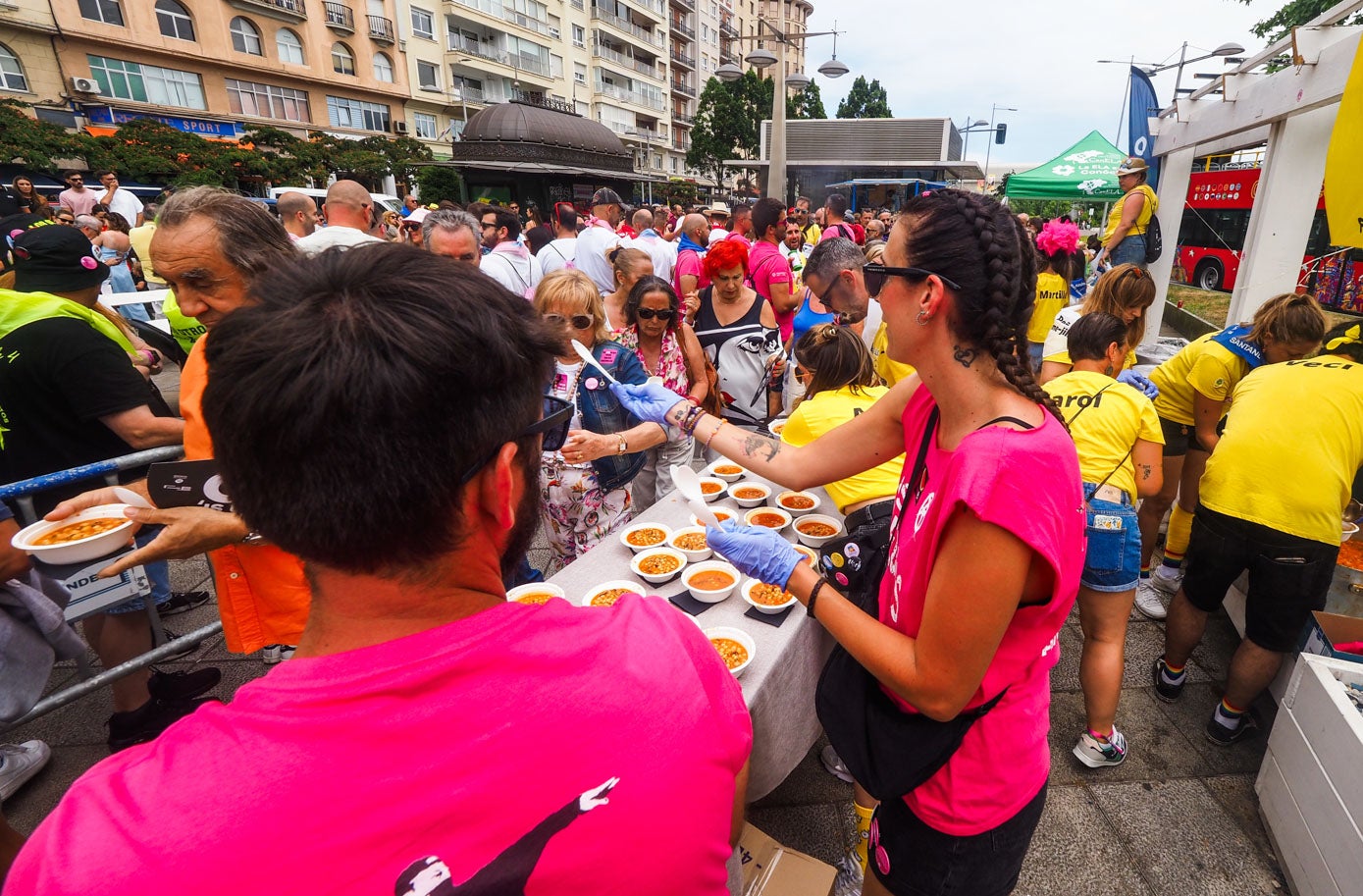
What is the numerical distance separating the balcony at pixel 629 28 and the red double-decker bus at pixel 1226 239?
41.8 metres

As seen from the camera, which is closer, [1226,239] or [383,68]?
[1226,239]

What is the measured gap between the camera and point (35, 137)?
49.6 feet

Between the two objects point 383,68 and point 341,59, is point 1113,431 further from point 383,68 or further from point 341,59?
point 383,68

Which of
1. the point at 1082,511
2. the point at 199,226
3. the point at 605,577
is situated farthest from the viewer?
the point at 605,577

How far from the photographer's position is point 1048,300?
6.04 meters

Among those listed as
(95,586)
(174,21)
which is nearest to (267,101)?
(174,21)

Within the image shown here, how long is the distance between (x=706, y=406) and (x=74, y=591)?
355 cm

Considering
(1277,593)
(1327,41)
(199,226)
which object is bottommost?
(1277,593)

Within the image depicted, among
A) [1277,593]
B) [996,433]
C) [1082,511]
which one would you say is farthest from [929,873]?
[1277,593]

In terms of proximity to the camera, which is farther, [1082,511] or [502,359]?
[1082,511]

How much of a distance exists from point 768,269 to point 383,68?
121ft

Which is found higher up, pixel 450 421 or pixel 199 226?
pixel 199 226

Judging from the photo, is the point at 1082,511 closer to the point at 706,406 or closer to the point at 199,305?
the point at 199,305

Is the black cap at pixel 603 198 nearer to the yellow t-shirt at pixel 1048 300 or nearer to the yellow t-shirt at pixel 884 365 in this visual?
the yellow t-shirt at pixel 884 365
